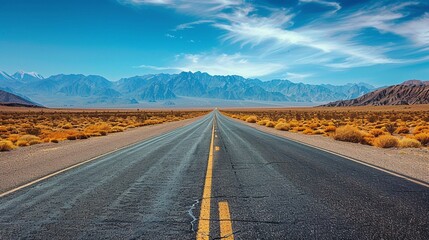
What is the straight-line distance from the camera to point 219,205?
16.9ft

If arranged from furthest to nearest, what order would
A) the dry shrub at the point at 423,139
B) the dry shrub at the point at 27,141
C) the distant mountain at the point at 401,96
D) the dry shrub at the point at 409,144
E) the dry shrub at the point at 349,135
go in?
the distant mountain at the point at 401,96, the dry shrub at the point at 349,135, the dry shrub at the point at 27,141, the dry shrub at the point at 423,139, the dry shrub at the point at 409,144

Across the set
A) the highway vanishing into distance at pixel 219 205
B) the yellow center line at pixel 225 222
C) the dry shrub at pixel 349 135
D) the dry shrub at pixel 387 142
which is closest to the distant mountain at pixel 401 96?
the dry shrub at pixel 349 135

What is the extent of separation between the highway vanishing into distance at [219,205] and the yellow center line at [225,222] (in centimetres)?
1

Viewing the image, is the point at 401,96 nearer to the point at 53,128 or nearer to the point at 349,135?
the point at 349,135

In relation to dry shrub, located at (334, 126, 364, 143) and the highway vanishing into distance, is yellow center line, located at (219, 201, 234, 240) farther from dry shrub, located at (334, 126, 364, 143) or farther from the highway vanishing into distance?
dry shrub, located at (334, 126, 364, 143)

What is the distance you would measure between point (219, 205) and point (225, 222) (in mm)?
812

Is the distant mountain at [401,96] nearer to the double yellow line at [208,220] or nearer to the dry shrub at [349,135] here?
the dry shrub at [349,135]

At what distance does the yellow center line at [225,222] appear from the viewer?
3.88m

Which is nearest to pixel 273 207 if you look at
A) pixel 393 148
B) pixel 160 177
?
pixel 160 177

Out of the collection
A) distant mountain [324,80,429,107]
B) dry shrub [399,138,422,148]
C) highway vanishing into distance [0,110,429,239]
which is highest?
distant mountain [324,80,429,107]

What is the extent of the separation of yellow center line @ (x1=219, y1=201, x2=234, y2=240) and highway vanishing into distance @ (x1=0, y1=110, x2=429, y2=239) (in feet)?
0.04

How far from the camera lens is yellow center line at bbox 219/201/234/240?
3.88m

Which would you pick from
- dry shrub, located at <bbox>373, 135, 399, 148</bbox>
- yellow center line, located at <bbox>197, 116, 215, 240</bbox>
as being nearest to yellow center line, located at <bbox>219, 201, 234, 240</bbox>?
yellow center line, located at <bbox>197, 116, 215, 240</bbox>

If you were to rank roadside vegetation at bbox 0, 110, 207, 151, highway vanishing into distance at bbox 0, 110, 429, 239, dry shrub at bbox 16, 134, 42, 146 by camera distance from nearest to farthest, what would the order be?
highway vanishing into distance at bbox 0, 110, 429, 239
dry shrub at bbox 16, 134, 42, 146
roadside vegetation at bbox 0, 110, 207, 151
